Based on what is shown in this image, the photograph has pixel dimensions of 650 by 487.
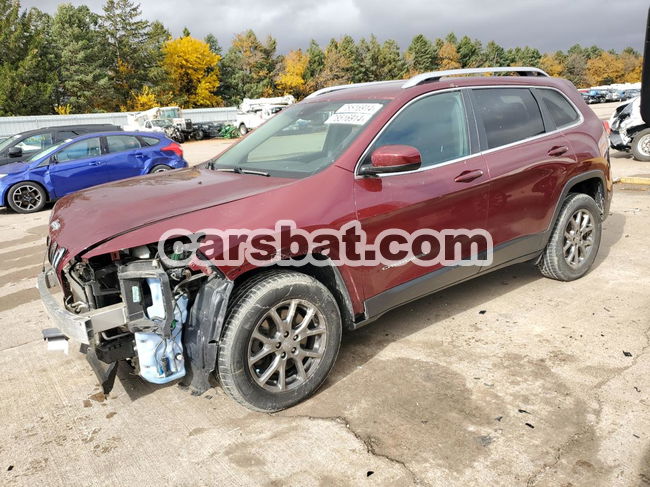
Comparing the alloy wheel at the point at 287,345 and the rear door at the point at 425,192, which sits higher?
the rear door at the point at 425,192

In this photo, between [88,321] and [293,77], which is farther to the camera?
[293,77]

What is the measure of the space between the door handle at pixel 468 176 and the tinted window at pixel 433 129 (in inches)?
5.2

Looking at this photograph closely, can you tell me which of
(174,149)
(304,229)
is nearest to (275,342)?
(304,229)

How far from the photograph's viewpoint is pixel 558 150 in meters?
4.38

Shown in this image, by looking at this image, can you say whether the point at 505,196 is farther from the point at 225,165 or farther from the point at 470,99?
the point at 225,165

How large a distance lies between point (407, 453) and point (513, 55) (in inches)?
4911

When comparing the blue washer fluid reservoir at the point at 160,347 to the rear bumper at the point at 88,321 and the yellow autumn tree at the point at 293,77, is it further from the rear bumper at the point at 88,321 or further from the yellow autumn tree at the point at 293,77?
the yellow autumn tree at the point at 293,77

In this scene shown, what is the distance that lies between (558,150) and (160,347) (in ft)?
11.4

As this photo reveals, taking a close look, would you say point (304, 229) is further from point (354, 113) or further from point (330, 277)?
point (354, 113)

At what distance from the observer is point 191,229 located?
2.75 metres

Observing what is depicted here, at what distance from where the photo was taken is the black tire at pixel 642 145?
39.5ft

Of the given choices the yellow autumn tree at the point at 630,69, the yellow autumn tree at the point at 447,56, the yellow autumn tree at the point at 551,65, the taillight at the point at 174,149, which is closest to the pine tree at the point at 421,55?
the yellow autumn tree at the point at 447,56

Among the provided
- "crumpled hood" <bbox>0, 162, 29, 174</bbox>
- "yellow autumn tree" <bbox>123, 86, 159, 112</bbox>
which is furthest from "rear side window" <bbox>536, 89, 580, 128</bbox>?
"yellow autumn tree" <bbox>123, 86, 159, 112</bbox>

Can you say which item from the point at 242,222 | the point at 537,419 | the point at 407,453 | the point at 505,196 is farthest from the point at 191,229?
the point at 505,196
